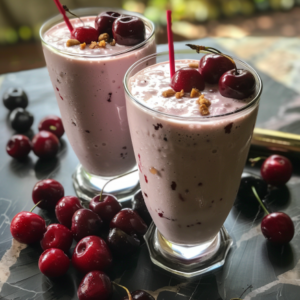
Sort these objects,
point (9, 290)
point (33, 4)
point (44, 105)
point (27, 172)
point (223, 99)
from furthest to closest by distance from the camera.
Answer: point (33, 4) → point (44, 105) → point (27, 172) → point (9, 290) → point (223, 99)

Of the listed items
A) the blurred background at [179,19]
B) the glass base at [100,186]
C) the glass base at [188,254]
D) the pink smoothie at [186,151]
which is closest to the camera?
the pink smoothie at [186,151]

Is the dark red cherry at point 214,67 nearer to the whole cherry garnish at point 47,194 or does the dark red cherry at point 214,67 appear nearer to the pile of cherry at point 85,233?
the pile of cherry at point 85,233

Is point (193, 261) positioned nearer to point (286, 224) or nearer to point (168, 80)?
point (286, 224)

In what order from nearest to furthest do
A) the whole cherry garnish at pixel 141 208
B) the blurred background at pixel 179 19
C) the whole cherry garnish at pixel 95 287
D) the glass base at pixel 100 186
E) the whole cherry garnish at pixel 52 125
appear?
the whole cherry garnish at pixel 95 287
the whole cherry garnish at pixel 141 208
the glass base at pixel 100 186
the whole cherry garnish at pixel 52 125
the blurred background at pixel 179 19

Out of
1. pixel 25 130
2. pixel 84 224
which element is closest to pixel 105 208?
pixel 84 224

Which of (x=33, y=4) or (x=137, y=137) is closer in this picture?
(x=137, y=137)

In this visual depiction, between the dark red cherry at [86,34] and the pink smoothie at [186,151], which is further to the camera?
the dark red cherry at [86,34]

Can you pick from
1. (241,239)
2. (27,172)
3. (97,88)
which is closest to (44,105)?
(27,172)

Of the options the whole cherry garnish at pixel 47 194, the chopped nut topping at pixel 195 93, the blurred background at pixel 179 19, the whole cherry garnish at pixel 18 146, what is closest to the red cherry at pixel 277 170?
the chopped nut topping at pixel 195 93
